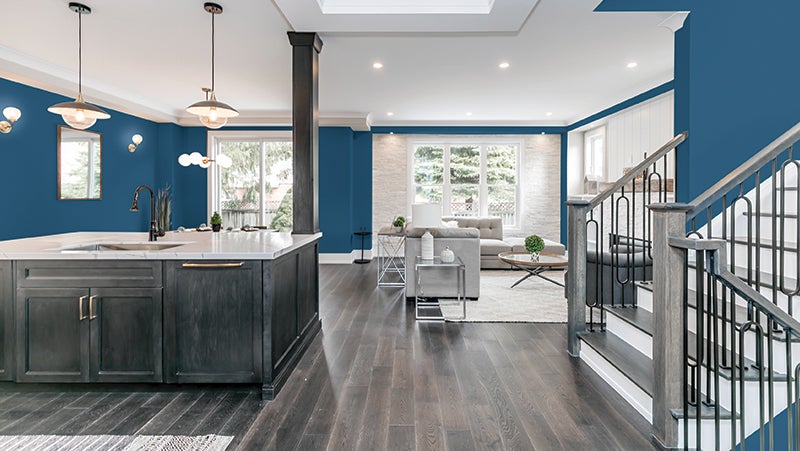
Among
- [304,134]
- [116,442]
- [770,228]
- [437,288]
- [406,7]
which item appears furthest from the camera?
[437,288]

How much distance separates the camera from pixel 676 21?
11.5ft

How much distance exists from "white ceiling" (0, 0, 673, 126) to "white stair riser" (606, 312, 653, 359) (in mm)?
2521

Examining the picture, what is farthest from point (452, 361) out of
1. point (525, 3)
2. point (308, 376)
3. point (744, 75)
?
point (744, 75)

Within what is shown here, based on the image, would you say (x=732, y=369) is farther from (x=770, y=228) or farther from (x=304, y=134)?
(x=304, y=134)

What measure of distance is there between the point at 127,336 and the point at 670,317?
9.68ft

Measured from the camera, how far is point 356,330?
3902 mm

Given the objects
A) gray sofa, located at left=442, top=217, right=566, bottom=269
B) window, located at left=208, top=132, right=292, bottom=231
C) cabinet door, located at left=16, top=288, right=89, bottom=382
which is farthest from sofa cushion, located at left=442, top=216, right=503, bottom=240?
cabinet door, located at left=16, top=288, right=89, bottom=382

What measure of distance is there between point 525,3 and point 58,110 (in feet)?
12.0

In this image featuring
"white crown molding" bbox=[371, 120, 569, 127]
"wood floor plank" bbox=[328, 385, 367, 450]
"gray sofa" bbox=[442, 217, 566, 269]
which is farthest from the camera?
"white crown molding" bbox=[371, 120, 569, 127]

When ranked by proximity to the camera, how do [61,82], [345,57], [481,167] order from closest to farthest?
[345,57], [61,82], [481,167]

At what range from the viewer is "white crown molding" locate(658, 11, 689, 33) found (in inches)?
135

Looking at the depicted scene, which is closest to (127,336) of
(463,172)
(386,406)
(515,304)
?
(386,406)

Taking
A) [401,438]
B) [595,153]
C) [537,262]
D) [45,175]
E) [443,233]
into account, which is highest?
[595,153]

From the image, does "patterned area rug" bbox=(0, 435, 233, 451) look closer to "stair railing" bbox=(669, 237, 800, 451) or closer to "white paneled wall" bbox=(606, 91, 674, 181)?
"stair railing" bbox=(669, 237, 800, 451)
